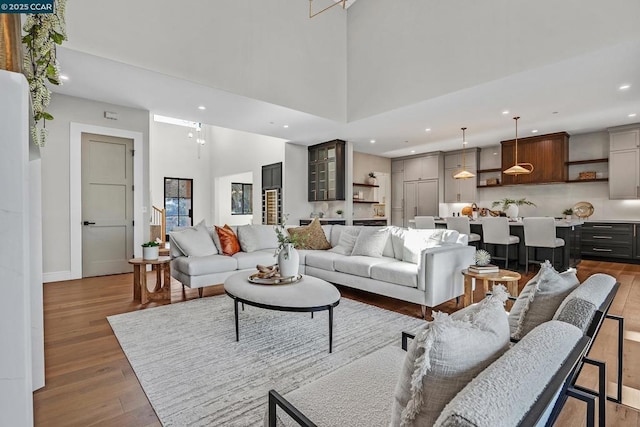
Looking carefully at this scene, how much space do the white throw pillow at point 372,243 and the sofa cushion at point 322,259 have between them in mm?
257

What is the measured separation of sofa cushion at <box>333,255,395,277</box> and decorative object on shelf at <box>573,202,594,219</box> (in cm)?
571

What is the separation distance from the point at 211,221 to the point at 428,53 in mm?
8885

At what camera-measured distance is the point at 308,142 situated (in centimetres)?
779

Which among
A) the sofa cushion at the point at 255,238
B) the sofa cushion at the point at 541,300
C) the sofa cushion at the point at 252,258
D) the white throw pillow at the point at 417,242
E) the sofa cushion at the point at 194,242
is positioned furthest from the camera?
the sofa cushion at the point at 255,238

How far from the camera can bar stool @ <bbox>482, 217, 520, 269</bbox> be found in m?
5.39

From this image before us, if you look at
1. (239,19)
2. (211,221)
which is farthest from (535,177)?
(211,221)

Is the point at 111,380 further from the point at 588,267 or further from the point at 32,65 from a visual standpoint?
the point at 588,267

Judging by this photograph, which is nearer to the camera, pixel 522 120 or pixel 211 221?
pixel 522 120

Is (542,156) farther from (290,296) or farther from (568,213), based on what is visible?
(290,296)

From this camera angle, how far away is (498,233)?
18.0 ft

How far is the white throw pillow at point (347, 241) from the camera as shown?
14.4ft

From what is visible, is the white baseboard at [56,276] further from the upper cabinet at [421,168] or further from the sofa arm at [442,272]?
the upper cabinet at [421,168]

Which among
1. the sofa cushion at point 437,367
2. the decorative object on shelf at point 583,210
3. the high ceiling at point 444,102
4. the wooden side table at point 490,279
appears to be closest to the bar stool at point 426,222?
the high ceiling at point 444,102

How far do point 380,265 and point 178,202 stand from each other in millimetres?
9258
